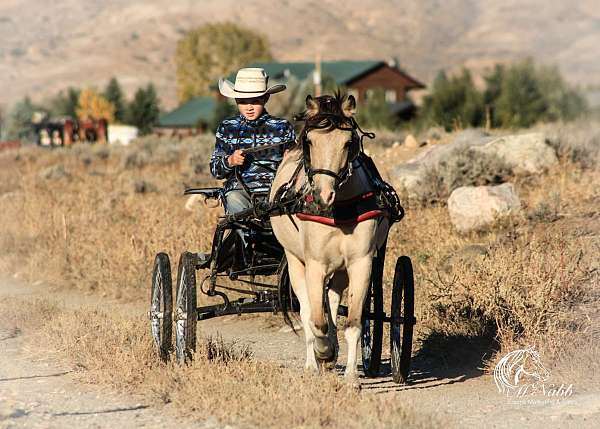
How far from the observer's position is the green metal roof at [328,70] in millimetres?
69938

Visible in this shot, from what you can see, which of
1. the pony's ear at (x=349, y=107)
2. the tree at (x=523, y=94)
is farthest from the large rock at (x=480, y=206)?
the tree at (x=523, y=94)

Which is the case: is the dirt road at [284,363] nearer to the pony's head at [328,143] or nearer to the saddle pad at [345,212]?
the saddle pad at [345,212]

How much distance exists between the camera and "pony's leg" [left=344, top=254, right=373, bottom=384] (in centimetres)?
718

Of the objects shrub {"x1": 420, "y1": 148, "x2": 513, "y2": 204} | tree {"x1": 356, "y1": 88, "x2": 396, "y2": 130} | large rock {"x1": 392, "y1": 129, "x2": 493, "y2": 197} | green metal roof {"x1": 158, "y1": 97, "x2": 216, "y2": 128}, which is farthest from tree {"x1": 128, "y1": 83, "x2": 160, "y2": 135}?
shrub {"x1": 420, "y1": 148, "x2": 513, "y2": 204}

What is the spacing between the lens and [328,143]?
6.69 metres

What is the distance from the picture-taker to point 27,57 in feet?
591

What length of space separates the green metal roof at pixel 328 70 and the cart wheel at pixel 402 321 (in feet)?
196

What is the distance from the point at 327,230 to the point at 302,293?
3.09 ft

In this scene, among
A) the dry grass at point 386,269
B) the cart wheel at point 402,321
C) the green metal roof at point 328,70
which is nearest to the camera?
the dry grass at point 386,269

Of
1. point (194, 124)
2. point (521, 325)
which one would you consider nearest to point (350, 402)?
point (521, 325)

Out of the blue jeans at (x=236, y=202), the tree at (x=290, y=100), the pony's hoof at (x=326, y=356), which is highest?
the tree at (x=290, y=100)

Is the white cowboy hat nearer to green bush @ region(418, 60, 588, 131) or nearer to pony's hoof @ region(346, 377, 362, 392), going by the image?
pony's hoof @ region(346, 377, 362, 392)

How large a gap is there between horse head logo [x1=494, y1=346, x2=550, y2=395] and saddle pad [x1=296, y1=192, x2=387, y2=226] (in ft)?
6.86

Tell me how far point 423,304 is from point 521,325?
147 centimetres
